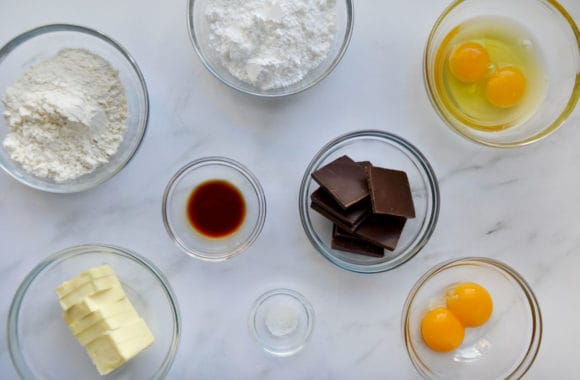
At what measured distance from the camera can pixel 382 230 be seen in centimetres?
203

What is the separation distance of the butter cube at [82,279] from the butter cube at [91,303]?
0.20ft

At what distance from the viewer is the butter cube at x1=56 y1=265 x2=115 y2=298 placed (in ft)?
6.56

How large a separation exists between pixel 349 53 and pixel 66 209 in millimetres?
1361

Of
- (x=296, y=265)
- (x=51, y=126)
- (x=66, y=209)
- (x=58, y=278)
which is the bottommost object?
(x=296, y=265)

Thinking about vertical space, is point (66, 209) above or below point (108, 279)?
above

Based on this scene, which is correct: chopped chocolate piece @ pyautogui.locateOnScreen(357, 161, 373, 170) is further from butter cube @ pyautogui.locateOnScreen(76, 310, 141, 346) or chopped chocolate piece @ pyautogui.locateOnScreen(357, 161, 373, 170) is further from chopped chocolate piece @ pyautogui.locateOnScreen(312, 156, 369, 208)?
butter cube @ pyautogui.locateOnScreen(76, 310, 141, 346)

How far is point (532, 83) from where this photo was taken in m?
2.22

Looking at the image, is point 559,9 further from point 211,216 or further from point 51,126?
point 51,126

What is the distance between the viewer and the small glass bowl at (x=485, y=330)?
2.18 m

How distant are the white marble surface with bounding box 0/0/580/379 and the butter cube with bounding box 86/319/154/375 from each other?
228 millimetres

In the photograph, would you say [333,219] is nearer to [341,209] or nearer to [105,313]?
[341,209]

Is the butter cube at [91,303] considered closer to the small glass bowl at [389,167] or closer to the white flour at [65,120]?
the white flour at [65,120]

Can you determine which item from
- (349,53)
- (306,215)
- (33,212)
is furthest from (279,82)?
(33,212)

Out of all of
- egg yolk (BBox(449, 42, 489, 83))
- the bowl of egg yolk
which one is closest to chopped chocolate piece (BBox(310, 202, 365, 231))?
the bowl of egg yolk
